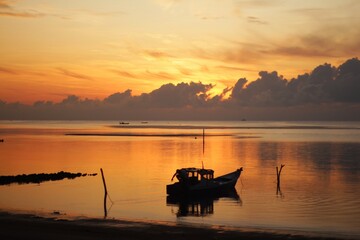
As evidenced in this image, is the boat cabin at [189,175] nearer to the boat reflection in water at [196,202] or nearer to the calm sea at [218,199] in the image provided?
the boat reflection in water at [196,202]

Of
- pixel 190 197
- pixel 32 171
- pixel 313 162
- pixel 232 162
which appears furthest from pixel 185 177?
pixel 313 162

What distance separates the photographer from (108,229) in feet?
77.2

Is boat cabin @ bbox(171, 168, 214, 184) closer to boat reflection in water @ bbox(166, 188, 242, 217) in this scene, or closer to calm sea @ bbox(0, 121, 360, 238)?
boat reflection in water @ bbox(166, 188, 242, 217)

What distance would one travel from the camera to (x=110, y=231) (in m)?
22.9

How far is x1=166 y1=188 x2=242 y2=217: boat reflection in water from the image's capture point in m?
32.5

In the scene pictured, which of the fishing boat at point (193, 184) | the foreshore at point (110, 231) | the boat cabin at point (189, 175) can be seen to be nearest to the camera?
the foreshore at point (110, 231)

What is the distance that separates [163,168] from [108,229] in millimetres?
35899

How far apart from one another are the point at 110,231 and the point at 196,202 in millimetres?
14549

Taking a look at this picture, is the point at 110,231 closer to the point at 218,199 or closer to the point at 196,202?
the point at 196,202

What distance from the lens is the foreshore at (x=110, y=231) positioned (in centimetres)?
2153

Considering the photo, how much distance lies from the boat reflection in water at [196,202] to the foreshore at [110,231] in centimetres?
607

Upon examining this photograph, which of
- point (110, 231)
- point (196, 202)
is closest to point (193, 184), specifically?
point (196, 202)

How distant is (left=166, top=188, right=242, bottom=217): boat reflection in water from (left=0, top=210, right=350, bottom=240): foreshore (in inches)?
239

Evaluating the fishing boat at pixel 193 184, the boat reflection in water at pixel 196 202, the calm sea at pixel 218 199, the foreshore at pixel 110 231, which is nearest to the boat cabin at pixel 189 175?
the fishing boat at pixel 193 184
